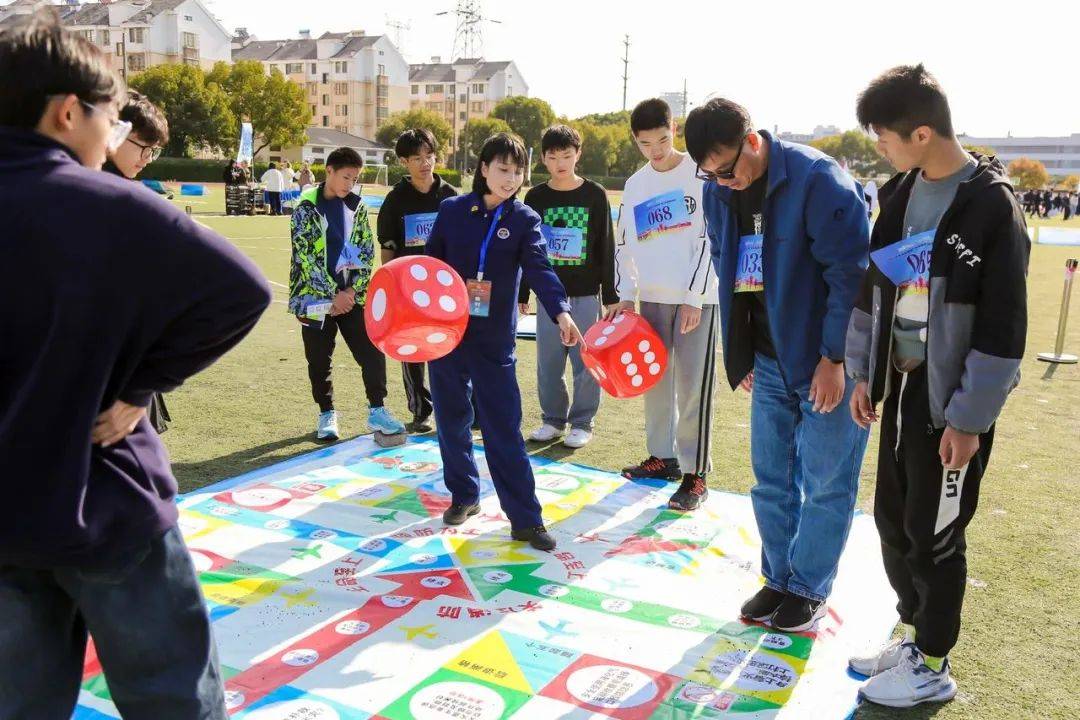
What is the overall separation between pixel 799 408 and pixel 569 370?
15.1 ft

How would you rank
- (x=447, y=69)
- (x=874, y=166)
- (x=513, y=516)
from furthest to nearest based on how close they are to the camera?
(x=447, y=69) → (x=874, y=166) → (x=513, y=516)

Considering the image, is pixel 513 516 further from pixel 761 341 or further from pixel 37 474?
pixel 37 474

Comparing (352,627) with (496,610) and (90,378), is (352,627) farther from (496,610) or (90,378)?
(90,378)

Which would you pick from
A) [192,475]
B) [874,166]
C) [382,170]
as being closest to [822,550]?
[192,475]

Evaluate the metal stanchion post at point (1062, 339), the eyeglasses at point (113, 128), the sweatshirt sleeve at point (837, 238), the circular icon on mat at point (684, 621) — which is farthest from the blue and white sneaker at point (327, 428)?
the metal stanchion post at point (1062, 339)

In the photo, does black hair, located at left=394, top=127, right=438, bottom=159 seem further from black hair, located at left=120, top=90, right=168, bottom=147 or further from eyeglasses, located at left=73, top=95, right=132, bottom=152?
eyeglasses, located at left=73, top=95, right=132, bottom=152

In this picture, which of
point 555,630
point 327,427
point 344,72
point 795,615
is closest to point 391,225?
point 327,427

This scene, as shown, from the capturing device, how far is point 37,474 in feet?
5.39

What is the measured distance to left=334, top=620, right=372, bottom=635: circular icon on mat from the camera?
329 cm

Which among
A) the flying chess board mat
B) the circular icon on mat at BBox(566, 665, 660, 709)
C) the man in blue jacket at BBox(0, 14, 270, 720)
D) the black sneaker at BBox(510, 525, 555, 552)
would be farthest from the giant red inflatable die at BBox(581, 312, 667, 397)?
the man in blue jacket at BBox(0, 14, 270, 720)

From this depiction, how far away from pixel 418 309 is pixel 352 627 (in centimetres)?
125

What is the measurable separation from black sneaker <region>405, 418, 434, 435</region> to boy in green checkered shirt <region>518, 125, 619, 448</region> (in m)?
0.70

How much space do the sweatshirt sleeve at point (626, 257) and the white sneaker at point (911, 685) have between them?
100 inches

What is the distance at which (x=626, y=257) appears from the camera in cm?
509
